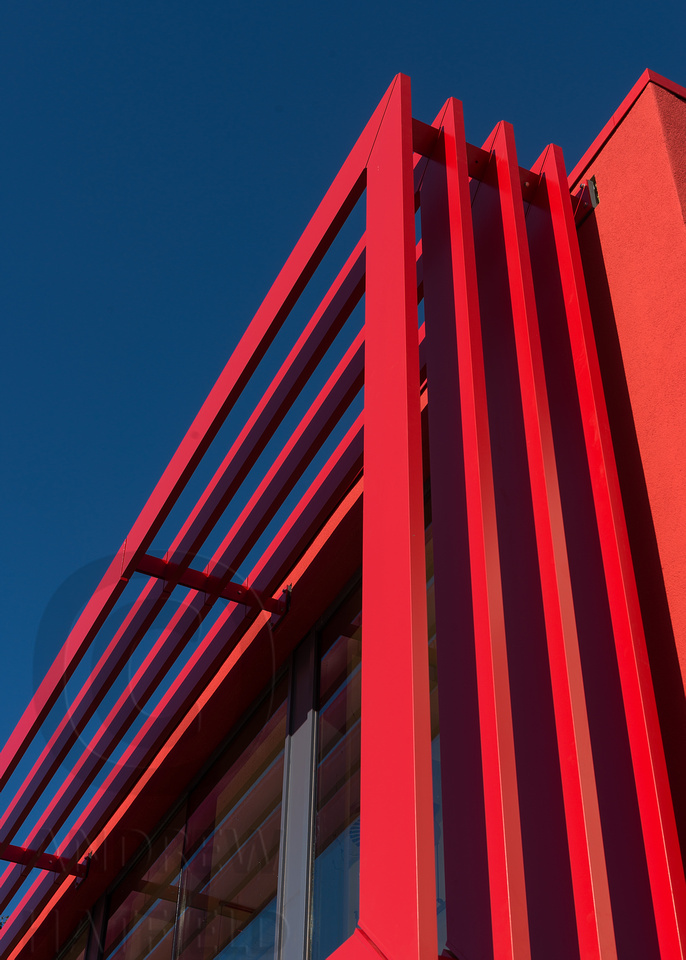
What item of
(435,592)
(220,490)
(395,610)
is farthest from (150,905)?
(395,610)

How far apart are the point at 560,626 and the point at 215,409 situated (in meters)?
2.64

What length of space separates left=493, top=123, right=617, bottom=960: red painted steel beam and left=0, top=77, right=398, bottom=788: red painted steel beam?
77 cm

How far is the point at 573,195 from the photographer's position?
3.92 metres

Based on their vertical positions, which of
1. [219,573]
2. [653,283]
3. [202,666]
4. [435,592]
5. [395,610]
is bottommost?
[395,610]

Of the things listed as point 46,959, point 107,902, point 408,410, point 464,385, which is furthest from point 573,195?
point 46,959

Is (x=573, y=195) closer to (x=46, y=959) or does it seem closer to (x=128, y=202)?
(x=46, y=959)

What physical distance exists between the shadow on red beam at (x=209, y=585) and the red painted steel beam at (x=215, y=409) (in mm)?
139

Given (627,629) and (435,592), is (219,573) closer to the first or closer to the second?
(435,592)

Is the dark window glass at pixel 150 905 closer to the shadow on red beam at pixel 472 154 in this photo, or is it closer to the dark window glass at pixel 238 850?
the dark window glass at pixel 238 850

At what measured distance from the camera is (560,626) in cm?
256

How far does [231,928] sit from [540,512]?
3.97m

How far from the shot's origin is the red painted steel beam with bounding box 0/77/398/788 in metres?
3.96

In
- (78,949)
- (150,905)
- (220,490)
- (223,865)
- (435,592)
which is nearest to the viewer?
(435,592)

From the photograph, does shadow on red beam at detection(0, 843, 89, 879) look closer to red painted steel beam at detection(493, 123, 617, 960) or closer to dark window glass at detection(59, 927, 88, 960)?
dark window glass at detection(59, 927, 88, 960)
